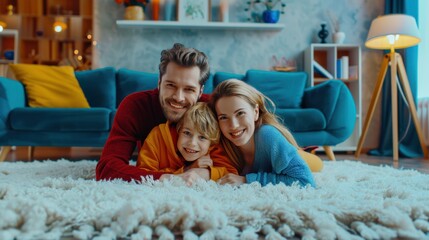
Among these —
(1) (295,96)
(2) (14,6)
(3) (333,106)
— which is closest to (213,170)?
(3) (333,106)

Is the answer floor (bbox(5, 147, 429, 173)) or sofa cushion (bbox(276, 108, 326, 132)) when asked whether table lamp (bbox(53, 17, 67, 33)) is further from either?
sofa cushion (bbox(276, 108, 326, 132))

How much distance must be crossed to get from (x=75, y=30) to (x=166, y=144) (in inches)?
214

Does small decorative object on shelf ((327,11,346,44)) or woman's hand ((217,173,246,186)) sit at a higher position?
small decorative object on shelf ((327,11,346,44))

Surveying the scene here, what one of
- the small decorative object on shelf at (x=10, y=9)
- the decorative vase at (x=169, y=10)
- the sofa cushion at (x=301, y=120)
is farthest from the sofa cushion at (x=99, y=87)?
the small decorative object on shelf at (x=10, y=9)

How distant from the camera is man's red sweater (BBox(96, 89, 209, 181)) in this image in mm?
1251

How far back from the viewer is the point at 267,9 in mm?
3758

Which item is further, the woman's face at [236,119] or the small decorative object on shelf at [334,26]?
the small decorative object on shelf at [334,26]

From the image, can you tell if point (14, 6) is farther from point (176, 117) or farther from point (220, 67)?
point (176, 117)

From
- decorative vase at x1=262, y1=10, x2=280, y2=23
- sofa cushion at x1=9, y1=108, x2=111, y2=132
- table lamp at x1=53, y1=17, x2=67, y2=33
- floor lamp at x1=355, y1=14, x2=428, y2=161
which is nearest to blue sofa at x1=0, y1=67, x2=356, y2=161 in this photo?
sofa cushion at x1=9, y1=108, x2=111, y2=132

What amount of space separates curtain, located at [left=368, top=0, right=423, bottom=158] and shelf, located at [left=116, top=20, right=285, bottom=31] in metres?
1.16

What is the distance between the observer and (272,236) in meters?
Answer: 0.71

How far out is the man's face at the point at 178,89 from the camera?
1.29 metres

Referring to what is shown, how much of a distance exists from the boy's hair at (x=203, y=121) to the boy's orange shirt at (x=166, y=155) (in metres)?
0.05

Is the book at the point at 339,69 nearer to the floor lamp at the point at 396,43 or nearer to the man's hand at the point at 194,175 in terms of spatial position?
the floor lamp at the point at 396,43
